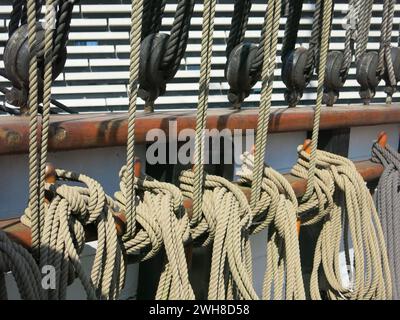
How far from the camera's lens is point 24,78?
1.31 metres

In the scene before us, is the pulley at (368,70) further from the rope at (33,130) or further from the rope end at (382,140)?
the rope at (33,130)

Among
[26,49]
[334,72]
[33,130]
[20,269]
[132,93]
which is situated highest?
[334,72]

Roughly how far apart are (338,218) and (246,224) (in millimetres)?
574

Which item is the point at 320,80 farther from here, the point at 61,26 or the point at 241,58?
the point at 61,26

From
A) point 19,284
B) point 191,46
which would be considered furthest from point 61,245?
point 191,46

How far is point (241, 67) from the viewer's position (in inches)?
69.1

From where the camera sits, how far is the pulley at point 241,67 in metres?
1.75

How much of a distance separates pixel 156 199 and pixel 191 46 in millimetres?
1426

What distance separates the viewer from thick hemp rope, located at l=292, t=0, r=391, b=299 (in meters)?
1.78

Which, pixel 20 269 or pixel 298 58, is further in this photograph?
pixel 298 58

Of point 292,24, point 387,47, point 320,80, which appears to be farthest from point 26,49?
point 387,47

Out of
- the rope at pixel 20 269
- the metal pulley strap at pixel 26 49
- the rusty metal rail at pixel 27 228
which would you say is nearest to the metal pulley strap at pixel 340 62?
the rusty metal rail at pixel 27 228

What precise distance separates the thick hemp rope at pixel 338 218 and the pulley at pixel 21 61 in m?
0.93

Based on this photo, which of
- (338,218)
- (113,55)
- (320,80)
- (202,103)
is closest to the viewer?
(202,103)
